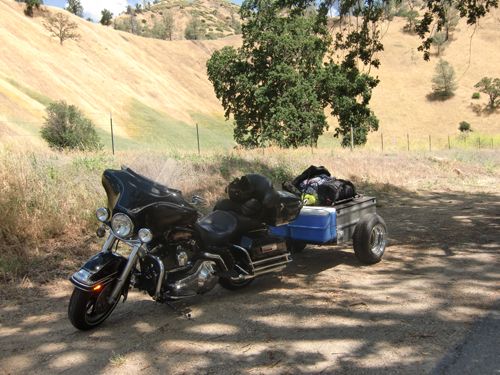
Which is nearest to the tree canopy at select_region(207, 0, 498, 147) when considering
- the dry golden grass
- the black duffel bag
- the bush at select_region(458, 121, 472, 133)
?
the dry golden grass

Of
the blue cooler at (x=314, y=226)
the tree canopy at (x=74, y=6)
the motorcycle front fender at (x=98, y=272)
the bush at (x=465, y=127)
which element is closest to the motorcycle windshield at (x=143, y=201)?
the motorcycle front fender at (x=98, y=272)

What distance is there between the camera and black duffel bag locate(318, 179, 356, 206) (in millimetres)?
6395

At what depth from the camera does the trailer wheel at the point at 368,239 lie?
6.35 meters

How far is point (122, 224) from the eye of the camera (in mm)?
4309

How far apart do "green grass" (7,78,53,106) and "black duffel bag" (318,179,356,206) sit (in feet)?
135

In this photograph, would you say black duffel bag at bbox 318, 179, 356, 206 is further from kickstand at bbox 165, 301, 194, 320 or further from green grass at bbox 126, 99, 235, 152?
green grass at bbox 126, 99, 235, 152

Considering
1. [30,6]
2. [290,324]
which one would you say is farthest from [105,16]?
[290,324]

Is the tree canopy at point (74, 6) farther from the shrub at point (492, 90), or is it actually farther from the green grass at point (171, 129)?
the shrub at point (492, 90)

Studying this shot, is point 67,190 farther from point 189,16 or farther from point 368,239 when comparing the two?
point 189,16

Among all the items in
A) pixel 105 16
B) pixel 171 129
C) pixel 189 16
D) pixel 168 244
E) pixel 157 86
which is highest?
pixel 189 16

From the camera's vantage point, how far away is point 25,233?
6914 mm

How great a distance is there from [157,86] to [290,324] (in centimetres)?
6667

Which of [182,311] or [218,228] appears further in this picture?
[218,228]

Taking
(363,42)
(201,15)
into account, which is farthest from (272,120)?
(201,15)
